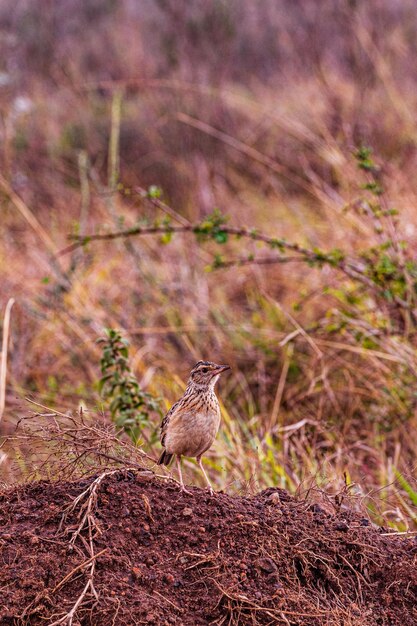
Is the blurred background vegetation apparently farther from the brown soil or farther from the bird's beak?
the bird's beak

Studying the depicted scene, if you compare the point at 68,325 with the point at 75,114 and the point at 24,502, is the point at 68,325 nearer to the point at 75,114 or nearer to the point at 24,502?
the point at 24,502

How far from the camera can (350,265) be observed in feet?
19.7

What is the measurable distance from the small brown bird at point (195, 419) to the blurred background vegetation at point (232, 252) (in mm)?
179

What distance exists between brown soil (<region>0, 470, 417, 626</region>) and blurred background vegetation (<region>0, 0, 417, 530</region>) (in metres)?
0.30

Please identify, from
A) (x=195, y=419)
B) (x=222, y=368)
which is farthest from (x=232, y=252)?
(x=195, y=419)

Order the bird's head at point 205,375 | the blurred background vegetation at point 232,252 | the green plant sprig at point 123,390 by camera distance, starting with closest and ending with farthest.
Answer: the bird's head at point 205,375
the green plant sprig at point 123,390
the blurred background vegetation at point 232,252

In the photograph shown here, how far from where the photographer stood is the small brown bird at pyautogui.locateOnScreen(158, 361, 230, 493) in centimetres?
400

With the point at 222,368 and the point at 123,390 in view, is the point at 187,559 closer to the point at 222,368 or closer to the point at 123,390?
the point at 222,368

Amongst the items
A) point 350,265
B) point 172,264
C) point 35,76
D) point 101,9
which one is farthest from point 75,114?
point 350,265

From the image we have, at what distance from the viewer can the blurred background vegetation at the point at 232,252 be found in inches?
225

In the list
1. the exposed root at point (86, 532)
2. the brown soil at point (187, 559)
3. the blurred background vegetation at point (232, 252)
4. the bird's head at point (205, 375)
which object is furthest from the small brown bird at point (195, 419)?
the exposed root at point (86, 532)

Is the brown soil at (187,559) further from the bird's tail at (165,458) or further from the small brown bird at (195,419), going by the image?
the bird's tail at (165,458)

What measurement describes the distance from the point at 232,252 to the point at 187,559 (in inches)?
264

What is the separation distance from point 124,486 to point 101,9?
63.8 ft
